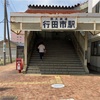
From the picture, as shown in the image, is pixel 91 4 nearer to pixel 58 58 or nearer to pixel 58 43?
pixel 58 43

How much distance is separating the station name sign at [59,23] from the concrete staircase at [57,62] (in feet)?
11.9

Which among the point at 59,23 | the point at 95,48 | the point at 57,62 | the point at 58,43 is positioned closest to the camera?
the point at 59,23

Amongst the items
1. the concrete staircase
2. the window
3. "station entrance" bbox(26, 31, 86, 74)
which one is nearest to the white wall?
"station entrance" bbox(26, 31, 86, 74)

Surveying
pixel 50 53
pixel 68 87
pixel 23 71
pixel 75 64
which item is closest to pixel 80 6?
pixel 50 53

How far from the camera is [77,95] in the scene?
32.0 feet

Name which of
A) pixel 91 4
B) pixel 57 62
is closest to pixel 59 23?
pixel 57 62

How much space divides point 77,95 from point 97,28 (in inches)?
302

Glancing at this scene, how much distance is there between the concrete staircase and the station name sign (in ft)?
11.9

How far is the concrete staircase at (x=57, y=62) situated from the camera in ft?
58.9

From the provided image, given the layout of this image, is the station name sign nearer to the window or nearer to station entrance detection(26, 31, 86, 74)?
station entrance detection(26, 31, 86, 74)

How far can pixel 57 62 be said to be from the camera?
19.5 m

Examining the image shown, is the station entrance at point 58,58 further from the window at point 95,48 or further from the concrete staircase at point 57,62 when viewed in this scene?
the window at point 95,48

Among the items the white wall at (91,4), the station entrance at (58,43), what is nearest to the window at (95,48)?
the station entrance at (58,43)

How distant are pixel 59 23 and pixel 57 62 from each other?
14.7ft
